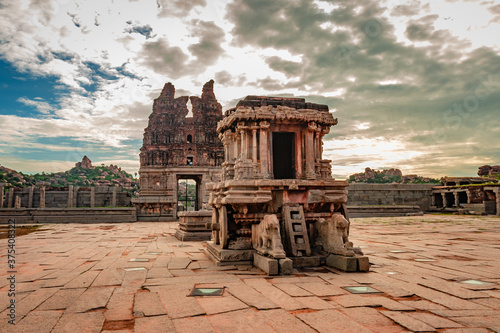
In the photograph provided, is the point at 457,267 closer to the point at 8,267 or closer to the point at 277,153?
the point at 277,153

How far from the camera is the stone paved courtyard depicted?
110 inches

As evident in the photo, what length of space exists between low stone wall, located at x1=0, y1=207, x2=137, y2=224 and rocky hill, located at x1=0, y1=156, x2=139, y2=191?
858 inches

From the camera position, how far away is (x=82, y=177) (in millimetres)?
48594

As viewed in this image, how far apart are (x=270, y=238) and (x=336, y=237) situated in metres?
1.13

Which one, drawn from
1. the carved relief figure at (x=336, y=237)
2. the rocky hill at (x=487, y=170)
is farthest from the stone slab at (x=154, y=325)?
the rocky hill at (x=487, y=170)

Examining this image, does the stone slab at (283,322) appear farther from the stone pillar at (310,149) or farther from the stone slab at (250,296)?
the stone pillar at (310,149)

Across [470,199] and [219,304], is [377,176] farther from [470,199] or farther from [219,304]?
[219,304]

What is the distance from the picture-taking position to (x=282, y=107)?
6.37 m

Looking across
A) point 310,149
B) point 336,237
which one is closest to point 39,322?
point 336,237

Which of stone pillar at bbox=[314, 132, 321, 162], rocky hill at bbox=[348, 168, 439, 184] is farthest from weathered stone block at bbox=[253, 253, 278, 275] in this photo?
rocky hill at bbox=[348, 168, 439, 184]

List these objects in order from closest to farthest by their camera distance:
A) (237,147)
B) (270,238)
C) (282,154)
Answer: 1. (270,238)
2. (237,147)
3. (282,154)

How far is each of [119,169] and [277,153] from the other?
52.1 meters

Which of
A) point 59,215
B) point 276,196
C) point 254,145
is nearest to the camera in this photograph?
point 276,196

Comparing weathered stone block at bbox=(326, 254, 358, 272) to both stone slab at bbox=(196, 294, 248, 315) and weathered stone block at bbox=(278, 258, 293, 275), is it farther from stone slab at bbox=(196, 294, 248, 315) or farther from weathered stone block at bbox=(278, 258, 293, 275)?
stone slab at bbox=(196, 294, 248, 315)
